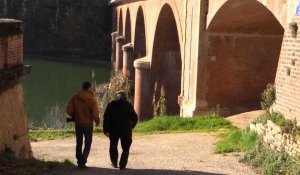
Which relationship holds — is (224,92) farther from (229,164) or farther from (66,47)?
(66,47)

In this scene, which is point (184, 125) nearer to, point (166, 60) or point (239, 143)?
point (239, 143)

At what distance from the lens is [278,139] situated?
7500mm

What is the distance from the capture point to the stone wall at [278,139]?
692 centimetres

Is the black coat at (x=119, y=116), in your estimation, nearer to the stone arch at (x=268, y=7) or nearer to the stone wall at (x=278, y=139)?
the stone wall at (x=278, y=139)

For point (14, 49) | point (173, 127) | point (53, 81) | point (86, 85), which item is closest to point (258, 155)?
point (86, 85)

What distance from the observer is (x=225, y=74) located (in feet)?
47.1

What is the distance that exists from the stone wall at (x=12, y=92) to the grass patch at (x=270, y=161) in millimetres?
3354

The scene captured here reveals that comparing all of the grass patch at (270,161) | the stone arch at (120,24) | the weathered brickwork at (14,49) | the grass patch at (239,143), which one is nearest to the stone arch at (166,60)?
the grass patch at (239,143)

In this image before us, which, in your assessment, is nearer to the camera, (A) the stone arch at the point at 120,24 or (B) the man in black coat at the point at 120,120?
(B) the man in black coat at the point at 120,120

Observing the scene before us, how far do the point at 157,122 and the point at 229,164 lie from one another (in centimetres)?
604

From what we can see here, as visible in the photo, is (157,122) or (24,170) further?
(157,122)

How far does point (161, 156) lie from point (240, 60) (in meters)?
6.13

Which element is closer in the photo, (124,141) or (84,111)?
(84,111)

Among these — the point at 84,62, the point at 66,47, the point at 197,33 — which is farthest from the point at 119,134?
the point at 66,47
